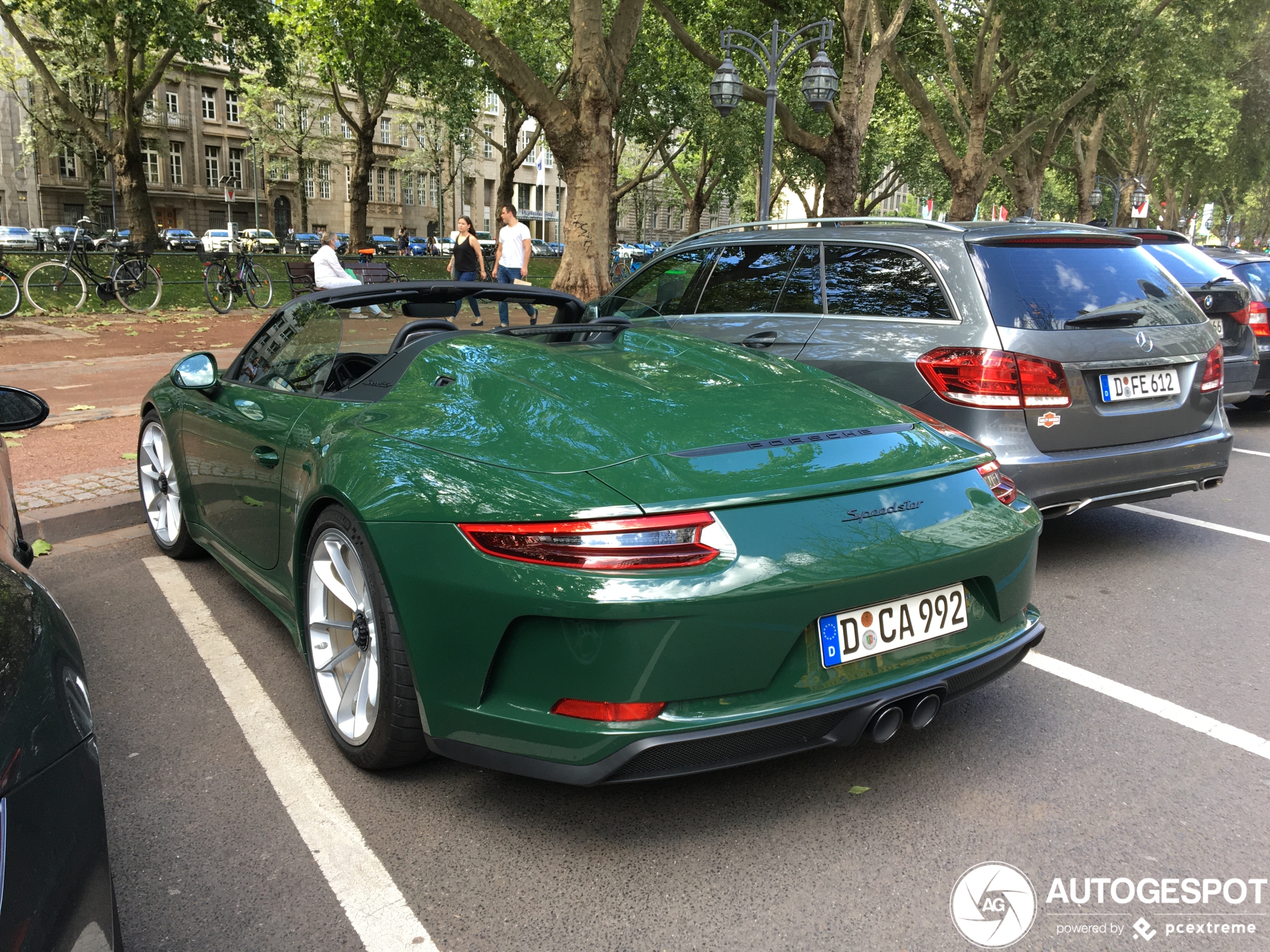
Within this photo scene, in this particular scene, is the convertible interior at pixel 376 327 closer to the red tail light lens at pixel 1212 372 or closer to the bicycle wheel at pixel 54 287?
the red tail light lens at pixel 1212 372

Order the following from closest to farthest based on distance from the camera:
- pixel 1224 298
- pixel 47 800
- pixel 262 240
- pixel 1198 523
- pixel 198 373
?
pixel 47 800, pixel 198 373, pixel 1198 523, pixel 1224 298, pixel 262 240

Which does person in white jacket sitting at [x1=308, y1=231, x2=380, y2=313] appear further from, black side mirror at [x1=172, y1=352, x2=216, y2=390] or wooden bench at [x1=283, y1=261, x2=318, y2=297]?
black side mirror at [x1=172, y1=352, x2=216, y2=390]

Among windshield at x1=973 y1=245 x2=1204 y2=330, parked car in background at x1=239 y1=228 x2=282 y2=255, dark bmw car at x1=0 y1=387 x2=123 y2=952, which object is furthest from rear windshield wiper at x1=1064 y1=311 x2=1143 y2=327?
parked car in background at x1=239 y1=228 x2=282 y2=255

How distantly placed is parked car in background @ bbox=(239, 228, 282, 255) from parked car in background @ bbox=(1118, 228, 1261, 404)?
5373 cm

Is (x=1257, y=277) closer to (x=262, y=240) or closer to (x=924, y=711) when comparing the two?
(x=924, y=711)

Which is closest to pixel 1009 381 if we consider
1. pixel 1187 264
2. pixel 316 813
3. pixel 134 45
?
pixel 316 813

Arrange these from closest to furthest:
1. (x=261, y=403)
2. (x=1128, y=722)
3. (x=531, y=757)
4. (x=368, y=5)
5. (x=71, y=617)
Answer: (x=531, y=757), (x=1128, y=722), (x=261, y=403), (x=71, y=617), (x=368, y=5)

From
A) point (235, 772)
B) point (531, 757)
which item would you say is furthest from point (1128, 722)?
point (235, 772)

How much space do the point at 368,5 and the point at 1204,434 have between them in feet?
75.8

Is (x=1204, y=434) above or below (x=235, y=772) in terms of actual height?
above

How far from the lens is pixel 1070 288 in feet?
15.8

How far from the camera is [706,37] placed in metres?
26.0

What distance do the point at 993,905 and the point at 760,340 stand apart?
3178 mm

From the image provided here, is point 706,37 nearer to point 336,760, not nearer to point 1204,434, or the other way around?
point 1204,434
